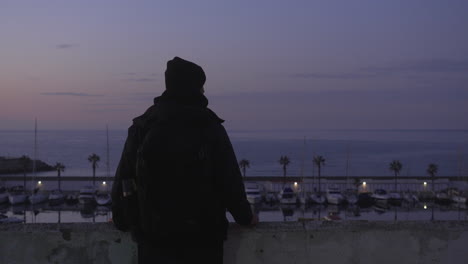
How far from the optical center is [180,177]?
8.27 feet

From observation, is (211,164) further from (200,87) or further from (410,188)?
(410,188)

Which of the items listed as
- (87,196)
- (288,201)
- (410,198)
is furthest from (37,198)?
(410,198)

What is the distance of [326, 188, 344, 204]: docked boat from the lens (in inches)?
2110

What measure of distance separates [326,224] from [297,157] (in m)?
145

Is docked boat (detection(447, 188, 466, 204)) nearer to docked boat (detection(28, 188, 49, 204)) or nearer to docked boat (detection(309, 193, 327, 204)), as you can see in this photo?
docked boat (detection(309, 193, 327, 204))

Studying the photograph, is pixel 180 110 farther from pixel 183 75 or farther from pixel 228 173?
pixel 228 173

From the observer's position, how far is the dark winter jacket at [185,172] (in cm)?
254

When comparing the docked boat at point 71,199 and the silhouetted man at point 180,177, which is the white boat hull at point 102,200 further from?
the silhouetted man at point 180,177

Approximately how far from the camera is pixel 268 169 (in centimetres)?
11388

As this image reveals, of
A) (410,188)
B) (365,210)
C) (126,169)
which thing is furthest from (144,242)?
(410,188)

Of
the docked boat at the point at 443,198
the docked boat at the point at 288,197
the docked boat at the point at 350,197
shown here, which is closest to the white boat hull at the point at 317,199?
the docked boat at the point at 288,197

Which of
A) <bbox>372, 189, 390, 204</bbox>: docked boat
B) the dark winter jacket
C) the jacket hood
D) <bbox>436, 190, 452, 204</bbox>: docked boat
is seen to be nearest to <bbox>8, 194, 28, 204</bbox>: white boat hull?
<bbox>372, 189, 390, 204</bbox>: docked boat

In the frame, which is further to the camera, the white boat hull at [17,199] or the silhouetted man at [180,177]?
the white boat hull at [17,199]

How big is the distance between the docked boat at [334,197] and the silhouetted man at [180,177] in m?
52.2
